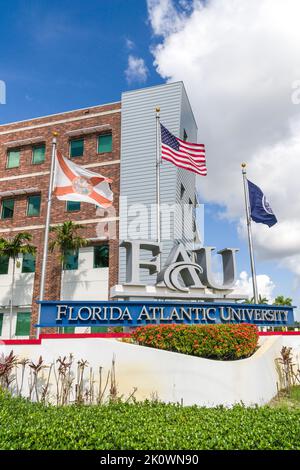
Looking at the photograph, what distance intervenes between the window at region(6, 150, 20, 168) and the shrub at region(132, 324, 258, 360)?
69.4 feet

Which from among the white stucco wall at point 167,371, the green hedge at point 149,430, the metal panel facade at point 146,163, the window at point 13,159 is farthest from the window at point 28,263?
the green hedge at point 149,430

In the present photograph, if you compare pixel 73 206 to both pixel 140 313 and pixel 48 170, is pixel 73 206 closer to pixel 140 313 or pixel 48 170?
pixel 48 170

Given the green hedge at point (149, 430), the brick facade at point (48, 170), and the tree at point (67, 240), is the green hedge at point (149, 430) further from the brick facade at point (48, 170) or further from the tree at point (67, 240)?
the tree at point (67, 240)

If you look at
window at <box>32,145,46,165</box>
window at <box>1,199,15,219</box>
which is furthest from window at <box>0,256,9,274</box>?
window at <box>32,145,46,165</box>

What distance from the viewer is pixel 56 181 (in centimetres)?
1434

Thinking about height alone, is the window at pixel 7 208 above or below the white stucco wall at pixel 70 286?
above

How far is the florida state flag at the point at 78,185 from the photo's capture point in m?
14.1

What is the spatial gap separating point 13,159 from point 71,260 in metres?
10.4

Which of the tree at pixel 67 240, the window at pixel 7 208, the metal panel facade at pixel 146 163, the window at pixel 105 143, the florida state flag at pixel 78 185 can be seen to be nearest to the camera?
the florida state flag at pixel 78 185

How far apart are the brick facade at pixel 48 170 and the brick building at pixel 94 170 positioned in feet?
0.22

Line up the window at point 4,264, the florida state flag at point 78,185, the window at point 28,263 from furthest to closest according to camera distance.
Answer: the window at point 4,264, the window at point 28,263, the florida state flag at point 78,185

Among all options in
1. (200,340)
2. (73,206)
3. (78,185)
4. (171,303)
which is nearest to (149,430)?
(200,340)

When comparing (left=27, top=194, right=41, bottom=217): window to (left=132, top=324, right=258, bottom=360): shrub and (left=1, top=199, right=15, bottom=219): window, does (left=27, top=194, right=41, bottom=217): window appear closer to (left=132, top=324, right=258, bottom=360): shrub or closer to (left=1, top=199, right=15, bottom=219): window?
(left=1, top=199, right=15, bottom=219): window

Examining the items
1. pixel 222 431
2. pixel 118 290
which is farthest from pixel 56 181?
pixel 222 431
